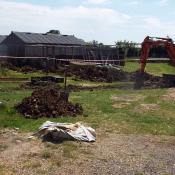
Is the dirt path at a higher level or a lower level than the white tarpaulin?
lower

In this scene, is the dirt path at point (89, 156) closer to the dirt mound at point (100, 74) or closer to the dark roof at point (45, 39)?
the dirt mound at point (100, 74)

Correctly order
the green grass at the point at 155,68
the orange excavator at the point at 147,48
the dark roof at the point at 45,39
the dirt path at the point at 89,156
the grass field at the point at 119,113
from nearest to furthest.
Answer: the dirt path at the point at 89,156
the grass field at the point at 119,113
the orange excavator at the point at 147,48
the green grass at the point at 155,68
the dark roof at the point at 45,39

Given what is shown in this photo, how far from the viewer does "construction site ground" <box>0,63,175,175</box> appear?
10.3 metres

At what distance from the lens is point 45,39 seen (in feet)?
165

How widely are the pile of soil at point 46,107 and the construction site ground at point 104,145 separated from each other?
13.3 inches

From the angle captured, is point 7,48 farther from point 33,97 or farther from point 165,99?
point 33,97

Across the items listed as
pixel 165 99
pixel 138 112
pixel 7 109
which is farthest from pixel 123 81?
pixel 7 109

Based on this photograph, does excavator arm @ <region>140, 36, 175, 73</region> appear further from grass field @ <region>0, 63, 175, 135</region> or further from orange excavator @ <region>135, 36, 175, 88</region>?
grass field @ <region>0, 63, 175, 135</region>

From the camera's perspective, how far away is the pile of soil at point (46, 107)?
15875 millimetres

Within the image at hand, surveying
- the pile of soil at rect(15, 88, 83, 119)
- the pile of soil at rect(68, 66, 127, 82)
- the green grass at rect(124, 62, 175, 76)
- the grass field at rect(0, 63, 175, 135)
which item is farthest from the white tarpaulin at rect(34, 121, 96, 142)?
the green grass at rect(124, 62, 175, 76)

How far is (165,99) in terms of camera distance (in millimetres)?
21828

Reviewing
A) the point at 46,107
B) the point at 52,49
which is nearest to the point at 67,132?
→ the point at 46,107

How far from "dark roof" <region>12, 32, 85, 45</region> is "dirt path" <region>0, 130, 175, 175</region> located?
35.8 meters

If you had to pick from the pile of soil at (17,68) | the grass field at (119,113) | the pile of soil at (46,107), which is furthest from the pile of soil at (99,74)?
the pile of soil at (46,107)
